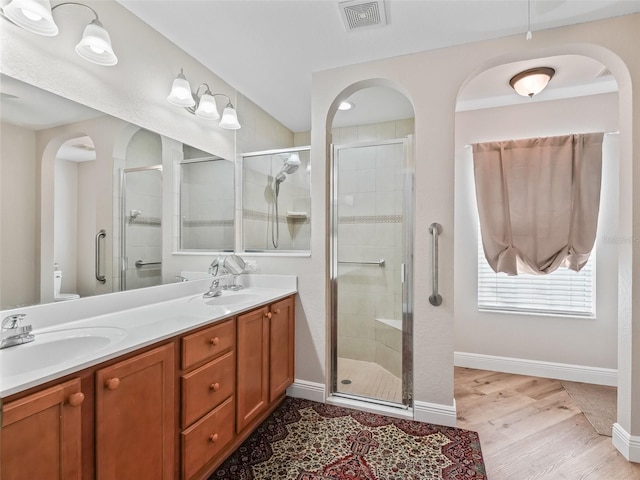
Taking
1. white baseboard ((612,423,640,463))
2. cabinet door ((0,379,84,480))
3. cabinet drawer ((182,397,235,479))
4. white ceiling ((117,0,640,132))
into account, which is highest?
white ceiling ((117,0,640,132))

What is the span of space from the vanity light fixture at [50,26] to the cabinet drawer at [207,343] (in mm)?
1434

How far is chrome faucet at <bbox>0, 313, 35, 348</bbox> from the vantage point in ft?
3.78

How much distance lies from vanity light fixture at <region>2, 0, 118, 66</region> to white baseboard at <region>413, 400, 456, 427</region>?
2735 millimetres

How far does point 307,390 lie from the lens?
2.43m

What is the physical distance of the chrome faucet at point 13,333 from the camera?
1152 mm

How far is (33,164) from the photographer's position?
136 cm

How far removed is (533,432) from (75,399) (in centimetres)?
249

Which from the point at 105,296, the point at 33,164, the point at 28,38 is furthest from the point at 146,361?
the point at 28,38

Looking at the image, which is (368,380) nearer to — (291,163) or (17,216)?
(291,163)

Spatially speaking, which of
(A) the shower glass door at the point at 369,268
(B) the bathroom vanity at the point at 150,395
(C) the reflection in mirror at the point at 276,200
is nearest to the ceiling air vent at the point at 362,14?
(A) the shower glass door at the point at 369,268

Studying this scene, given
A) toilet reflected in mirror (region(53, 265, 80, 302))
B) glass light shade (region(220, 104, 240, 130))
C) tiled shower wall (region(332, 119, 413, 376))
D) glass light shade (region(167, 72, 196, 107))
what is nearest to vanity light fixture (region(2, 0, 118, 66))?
glass light shade (region(167, 72, 196, 107))

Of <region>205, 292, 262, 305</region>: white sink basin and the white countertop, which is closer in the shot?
the white countertop

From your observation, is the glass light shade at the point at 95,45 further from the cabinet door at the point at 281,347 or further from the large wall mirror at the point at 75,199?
the cabinet door at the point at 281,347

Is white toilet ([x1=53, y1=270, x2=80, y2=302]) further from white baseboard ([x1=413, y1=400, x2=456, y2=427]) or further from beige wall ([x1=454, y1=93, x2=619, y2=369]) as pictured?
beige wall ([x1=454, y1=93, x2=619, y2=369])
